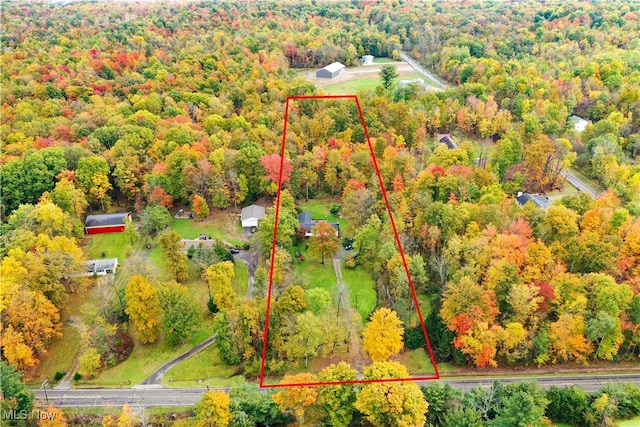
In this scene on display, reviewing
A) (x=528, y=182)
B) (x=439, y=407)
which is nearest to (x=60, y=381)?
(x=439, y=407)

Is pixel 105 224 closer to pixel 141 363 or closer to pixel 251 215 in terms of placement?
pixel 251 215

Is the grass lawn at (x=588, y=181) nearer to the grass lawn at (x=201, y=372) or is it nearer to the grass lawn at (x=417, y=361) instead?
the grass lawn at (x=417, y=361)

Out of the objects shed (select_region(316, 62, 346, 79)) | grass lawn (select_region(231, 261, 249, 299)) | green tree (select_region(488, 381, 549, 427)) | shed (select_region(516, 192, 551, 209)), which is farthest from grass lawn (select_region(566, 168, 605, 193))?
shed (select_region(316, 62, 346, 79))

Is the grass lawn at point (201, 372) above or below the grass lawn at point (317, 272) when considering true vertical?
above

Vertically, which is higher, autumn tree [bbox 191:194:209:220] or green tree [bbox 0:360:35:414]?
green tree [bbox 0:360:35:414]

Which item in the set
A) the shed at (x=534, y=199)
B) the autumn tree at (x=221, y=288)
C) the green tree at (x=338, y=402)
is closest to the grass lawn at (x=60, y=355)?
the autumn tree at (x=221, y=288)

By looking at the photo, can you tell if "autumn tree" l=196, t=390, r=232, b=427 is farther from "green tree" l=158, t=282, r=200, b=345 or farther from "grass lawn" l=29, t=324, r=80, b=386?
"grass lawn" l=29, t=324, r=80, b=386

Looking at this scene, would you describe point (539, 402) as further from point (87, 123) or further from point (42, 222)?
point (87, 123)
